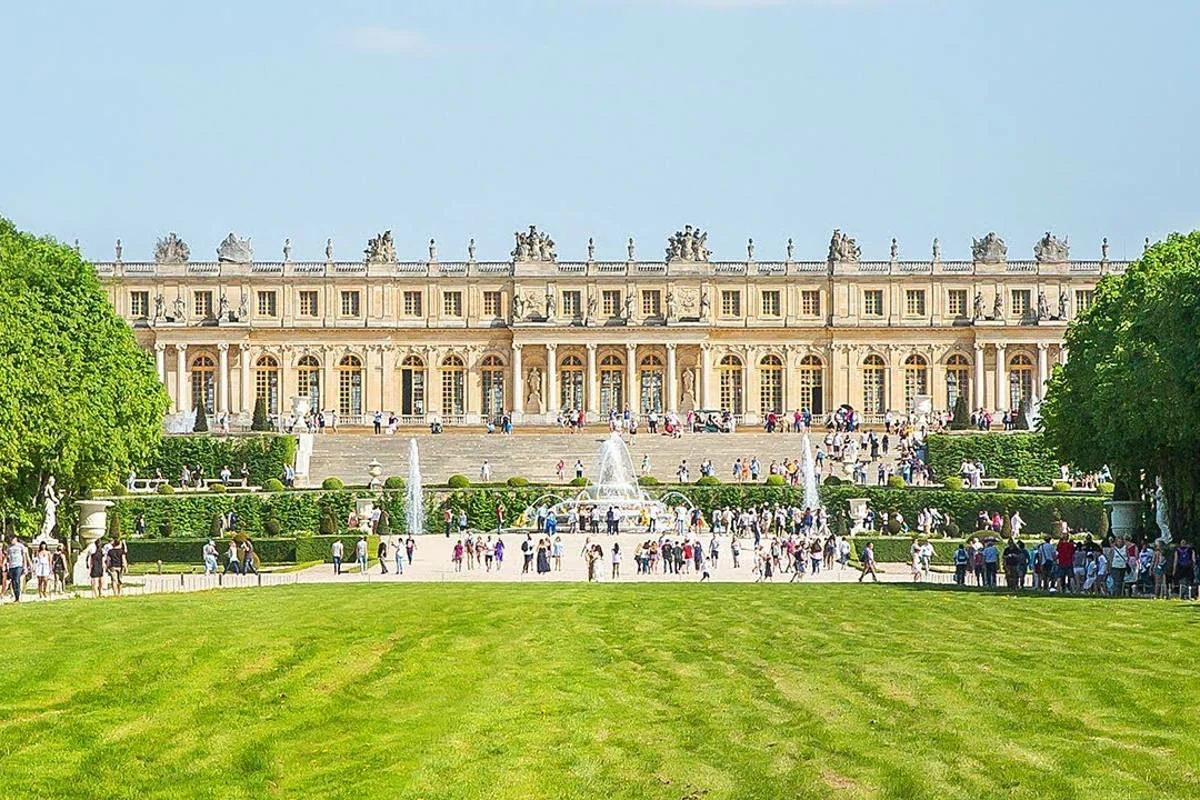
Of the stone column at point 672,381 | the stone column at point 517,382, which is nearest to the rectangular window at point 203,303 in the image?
the stone column at point 517,382

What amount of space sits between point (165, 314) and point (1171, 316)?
58539 millimetres

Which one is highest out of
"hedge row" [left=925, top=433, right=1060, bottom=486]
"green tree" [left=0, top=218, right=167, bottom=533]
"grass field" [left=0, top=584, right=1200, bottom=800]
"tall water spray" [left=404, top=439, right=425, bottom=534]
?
"green tree" [left=0, top=218, right=167, bottom=533]

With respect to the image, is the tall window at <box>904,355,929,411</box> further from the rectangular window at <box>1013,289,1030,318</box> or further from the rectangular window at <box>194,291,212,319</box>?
the rectangular window at <box>194,291,212,319</box>

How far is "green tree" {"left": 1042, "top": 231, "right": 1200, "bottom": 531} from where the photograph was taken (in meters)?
33.1

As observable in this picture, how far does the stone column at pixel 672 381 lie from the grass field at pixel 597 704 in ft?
191

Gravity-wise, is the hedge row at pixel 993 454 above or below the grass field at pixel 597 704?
above

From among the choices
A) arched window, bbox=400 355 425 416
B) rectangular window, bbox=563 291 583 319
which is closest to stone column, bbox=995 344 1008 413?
rectangular window, bbox=563 291 583 319

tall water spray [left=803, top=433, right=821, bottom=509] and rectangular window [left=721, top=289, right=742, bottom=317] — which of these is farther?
rectangular window [left=721, top=289, right=742, bottom=317]

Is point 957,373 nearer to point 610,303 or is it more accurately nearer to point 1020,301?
point 1020,301

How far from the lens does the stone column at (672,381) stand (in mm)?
84562

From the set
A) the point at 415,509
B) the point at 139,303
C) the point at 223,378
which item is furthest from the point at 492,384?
the point at 415,509

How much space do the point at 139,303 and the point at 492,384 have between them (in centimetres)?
1588

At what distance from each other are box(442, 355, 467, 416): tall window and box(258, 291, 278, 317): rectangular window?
25.7 ft

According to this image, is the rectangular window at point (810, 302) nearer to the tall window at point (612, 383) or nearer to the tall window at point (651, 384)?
the tall window at point (651, 384)
